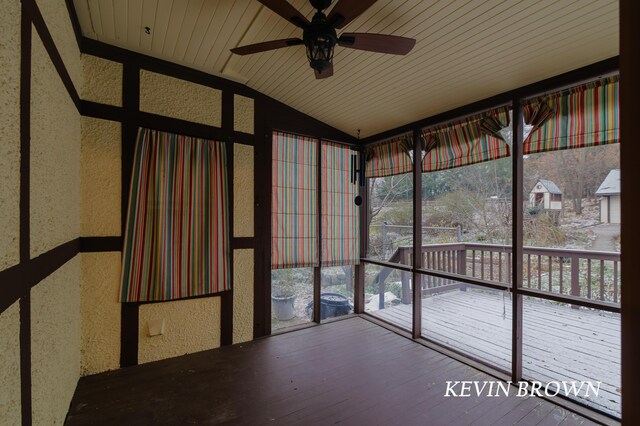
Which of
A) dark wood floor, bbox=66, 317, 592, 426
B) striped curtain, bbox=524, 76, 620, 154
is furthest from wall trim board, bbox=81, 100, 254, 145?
striped curtain, bbox=524, 76, 620, 154

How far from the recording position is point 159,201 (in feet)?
8.88

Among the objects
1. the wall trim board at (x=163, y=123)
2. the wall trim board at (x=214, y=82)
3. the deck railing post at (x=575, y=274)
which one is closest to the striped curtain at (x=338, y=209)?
the wall trim board at (x=214, y=82)

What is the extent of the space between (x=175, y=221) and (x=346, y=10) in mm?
2241

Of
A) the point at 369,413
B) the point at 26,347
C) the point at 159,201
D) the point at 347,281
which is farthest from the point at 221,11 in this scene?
the point at 347,281

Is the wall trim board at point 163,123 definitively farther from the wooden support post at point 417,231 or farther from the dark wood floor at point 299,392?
the dark wood floor at point 299,392

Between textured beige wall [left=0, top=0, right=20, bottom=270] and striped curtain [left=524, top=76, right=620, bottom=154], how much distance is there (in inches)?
127

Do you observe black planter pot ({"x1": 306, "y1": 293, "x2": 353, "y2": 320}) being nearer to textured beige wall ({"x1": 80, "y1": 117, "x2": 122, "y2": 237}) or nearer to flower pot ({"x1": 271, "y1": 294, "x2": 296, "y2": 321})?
flower pot ({"x1": 271, "y1": 294, "x2": 296, "y2": 321})

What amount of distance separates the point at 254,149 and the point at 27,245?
7.28 feet

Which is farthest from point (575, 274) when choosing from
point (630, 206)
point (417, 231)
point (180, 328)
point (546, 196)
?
point (180, 328)

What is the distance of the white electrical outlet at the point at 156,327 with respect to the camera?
267 centimetres

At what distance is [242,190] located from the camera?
3178mm

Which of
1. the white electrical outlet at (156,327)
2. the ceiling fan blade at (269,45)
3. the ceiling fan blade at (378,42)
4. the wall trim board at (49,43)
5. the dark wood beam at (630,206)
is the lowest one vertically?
the white electrical outlet at (156,327)

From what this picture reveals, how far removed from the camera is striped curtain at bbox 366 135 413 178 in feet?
11.5

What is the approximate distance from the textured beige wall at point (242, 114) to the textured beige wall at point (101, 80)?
1.02 m
